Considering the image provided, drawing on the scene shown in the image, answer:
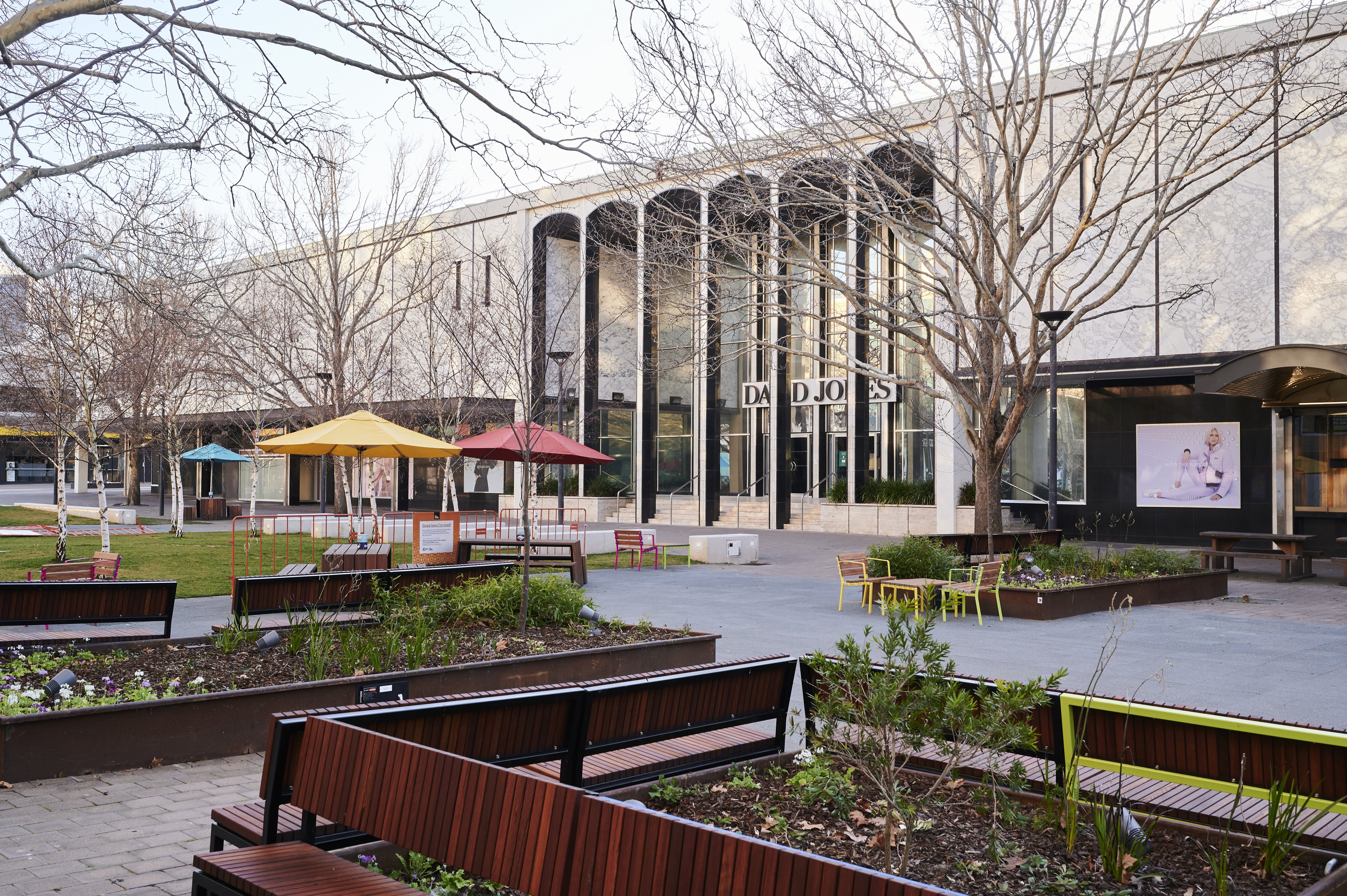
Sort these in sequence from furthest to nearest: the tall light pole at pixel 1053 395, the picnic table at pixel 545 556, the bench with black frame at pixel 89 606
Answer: the picnic table at pixel 545 556, the tall light pole at pixel 1053 395, the bench with black frame at pixel 89 606

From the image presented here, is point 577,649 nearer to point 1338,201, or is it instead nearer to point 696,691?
point 696,691

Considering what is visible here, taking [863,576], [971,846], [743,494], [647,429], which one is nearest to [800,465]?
[743,494]

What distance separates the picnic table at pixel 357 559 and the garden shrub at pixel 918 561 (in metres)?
7.37

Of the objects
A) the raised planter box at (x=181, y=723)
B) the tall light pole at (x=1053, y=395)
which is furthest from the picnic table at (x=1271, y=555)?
the raised planter box at (x=181, y=723)

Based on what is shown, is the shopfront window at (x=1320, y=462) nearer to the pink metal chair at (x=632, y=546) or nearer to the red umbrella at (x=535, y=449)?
the pink metal chair at (x=632, y=546)

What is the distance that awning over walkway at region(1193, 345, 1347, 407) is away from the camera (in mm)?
19047

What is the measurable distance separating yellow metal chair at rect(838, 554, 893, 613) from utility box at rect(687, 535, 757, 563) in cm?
659

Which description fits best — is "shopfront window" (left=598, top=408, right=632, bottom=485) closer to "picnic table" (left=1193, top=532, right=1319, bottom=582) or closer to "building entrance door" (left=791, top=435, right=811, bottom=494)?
"building entrance door" (left=791, top=435, right=811, bottom=494)

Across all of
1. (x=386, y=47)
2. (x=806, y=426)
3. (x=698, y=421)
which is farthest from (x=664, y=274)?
(x=806, y=426)

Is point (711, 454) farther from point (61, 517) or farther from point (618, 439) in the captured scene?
point (61, 517)

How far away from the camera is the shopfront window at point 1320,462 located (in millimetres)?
24516

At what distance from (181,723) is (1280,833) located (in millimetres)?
6114

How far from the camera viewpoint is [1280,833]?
13.1ft

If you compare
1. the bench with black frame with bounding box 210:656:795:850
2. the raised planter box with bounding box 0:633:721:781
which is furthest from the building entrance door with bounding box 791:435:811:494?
the bench with black frame with bounding box 210:656:795:850
